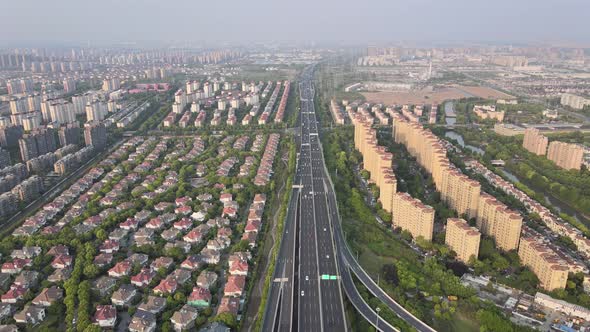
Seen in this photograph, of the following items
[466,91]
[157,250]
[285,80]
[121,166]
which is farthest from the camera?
[285,80]

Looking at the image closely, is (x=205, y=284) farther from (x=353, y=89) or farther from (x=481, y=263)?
(x=353, y=89)

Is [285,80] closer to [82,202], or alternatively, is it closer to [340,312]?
[82,202]

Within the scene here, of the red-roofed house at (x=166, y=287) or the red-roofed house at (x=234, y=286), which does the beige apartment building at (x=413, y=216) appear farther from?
the red-roofed house at (x=166, y=287)

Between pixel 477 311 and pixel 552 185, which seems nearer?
pixel 477 311

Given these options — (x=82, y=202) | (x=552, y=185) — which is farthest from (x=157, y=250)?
(x=552, y=185)

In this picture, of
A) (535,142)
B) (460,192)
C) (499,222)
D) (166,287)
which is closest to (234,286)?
(166,287)

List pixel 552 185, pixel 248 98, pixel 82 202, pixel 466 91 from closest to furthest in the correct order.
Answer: pixel 82 202, pixel 552 185, pixel 248 98, pixel 466 91
